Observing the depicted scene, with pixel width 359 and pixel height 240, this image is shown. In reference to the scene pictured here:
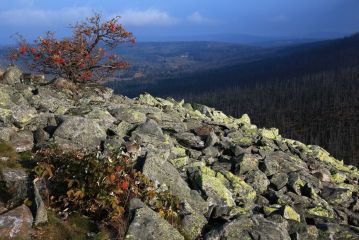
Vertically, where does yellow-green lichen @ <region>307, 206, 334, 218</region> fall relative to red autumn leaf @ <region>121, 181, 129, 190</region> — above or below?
below

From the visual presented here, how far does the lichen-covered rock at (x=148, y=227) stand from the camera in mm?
14453

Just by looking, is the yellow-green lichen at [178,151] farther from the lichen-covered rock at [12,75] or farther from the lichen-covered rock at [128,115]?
the lichen-covered rock at [12,75]

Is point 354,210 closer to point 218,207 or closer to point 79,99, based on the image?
point 218,207

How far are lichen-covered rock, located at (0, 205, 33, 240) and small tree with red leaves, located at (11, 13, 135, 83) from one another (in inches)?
766

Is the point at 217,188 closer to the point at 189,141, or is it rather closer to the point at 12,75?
the point at 189,141

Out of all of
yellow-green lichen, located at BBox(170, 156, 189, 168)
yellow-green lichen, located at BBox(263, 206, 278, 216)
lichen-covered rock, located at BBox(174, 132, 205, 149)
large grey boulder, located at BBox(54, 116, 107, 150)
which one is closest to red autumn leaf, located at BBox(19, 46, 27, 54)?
A: large grey boulder, located at BBox(54, 116, 107, 150)

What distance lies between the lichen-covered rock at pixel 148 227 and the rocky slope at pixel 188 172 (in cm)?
4

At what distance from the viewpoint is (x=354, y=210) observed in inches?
1115

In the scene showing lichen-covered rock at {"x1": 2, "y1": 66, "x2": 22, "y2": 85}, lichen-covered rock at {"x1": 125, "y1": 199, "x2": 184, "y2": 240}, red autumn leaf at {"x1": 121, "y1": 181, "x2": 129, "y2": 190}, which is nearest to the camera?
lichen-covered rock at {"x1": 125, "y1": 199, "x2": 184, "y2": 240}

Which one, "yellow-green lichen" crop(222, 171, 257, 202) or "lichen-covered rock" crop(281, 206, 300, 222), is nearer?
"lichen-covered rock" crop(281, 206, 300, 222)

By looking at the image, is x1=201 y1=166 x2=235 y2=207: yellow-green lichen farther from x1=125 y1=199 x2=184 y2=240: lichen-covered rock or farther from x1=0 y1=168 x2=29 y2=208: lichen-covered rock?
x1=0 y1=168 x2=29 y2=208: lichen-covered rock

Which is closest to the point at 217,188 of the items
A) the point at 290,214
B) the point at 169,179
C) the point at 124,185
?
the point at 169,179

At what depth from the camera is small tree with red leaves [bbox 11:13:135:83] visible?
32625mm

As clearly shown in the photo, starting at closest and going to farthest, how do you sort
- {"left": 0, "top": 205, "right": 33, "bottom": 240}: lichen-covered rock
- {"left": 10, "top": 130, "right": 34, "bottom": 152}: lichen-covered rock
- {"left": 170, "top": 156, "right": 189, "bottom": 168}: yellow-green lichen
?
{"left": 0, "top": 205, "right": 33, "bottom": 240}: lichen-covered rock < {"left": 10, "top": 130, "right": 34, "bottom": 152}: lichen-covered rock < {"left": 170, "top": 156, "right": 189, "bottom": 168}: yellow-green lichen
